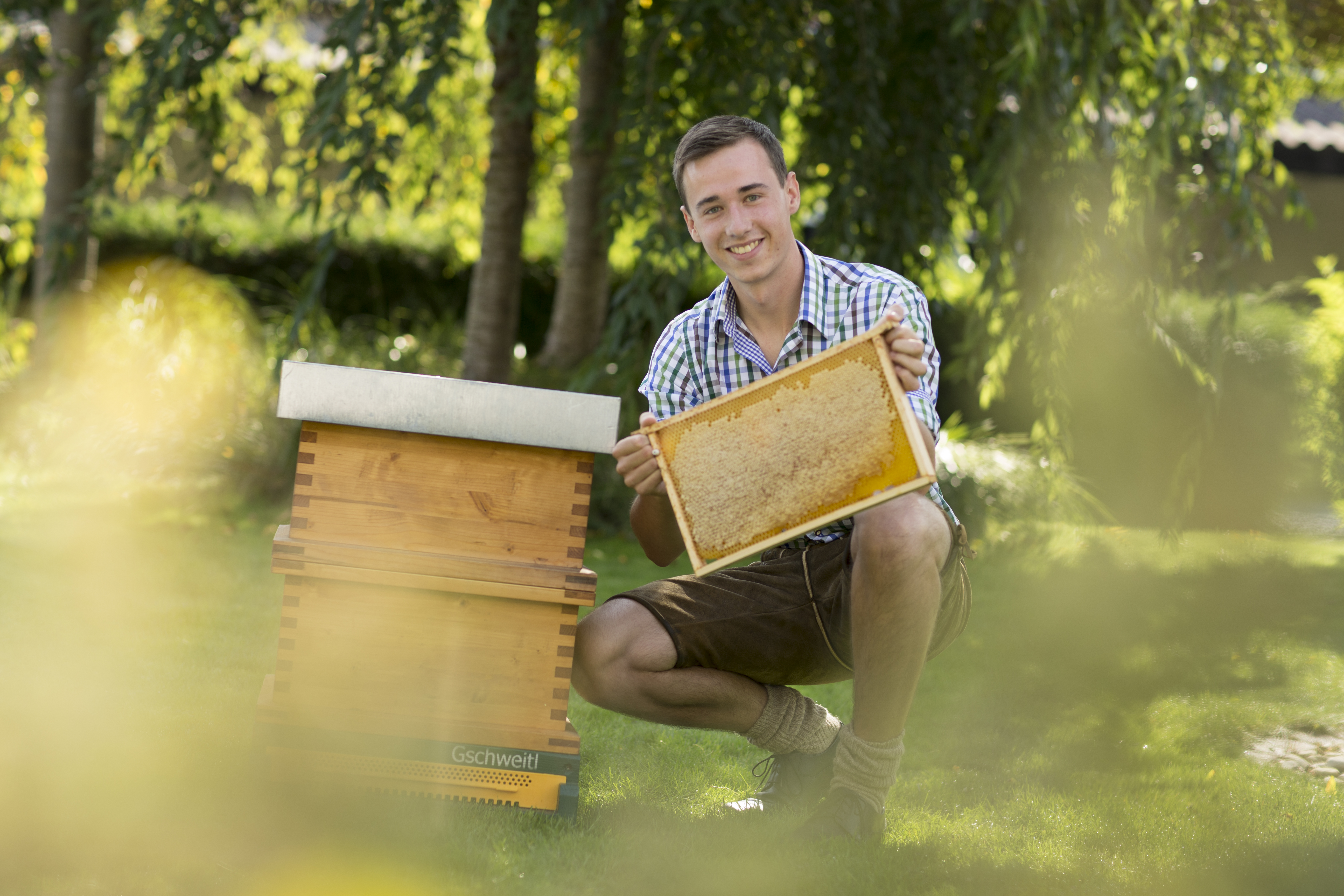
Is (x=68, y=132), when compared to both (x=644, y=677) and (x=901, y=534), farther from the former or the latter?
(x=901, y=534)

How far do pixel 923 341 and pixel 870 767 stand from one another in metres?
0.91

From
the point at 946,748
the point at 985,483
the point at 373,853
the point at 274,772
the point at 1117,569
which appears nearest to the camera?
the point at 373,853

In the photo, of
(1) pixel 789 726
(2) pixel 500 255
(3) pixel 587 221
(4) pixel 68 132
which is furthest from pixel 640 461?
(4) pixel 68 132

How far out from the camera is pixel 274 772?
2303 mm

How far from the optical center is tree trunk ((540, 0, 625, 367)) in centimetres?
563

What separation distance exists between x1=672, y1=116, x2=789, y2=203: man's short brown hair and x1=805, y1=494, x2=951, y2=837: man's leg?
2.84 feet

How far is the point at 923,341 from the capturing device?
2.31 metres

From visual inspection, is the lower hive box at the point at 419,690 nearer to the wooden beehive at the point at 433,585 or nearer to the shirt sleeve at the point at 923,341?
the wooden beehive at the point at 433,585

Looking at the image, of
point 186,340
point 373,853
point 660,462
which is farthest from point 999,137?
point 186,340

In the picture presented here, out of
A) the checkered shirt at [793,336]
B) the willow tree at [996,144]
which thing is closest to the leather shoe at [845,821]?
the checkered shirt at [793,336]

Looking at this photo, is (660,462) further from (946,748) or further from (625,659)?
(946,748)

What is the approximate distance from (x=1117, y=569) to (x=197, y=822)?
4366 mm

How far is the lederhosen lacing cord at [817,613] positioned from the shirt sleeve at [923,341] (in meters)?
0.42

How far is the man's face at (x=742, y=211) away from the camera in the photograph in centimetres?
249
